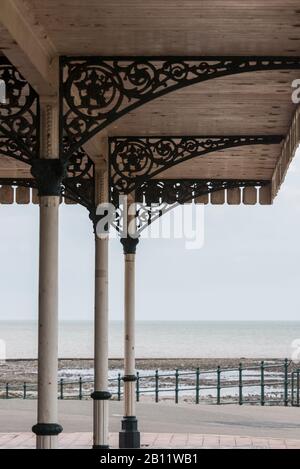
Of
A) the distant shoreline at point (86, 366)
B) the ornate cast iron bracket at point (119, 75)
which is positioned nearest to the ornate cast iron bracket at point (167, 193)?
the ornate cast iron bracket at point (119, 75)

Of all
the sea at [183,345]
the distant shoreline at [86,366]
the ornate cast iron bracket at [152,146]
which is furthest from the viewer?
the sea at [183,345]

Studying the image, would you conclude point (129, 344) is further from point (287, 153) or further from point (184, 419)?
point (184, 419)

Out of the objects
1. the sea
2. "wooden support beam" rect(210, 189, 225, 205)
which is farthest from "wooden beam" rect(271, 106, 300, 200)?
the sea

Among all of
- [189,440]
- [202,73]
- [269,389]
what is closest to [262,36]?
[202,73]

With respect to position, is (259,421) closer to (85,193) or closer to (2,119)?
(85,193)

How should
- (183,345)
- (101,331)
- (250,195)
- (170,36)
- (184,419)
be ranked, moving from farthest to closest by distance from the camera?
(183,345), (184,419), (250,195), (101,331), (170,36)

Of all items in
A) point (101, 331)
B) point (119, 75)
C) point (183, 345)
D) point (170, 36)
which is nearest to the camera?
point (170, 36)

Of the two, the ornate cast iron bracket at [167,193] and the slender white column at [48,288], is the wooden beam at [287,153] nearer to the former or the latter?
the ornate cast iron bracket at [167,193]

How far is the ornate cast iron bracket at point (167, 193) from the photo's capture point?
17.1 m

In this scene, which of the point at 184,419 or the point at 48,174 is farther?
the point at 184,419

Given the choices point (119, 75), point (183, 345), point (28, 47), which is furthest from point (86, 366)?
point (28, 47)

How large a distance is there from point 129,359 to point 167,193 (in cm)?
250

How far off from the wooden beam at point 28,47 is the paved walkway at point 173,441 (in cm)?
741

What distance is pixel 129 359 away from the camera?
53.8 ft
